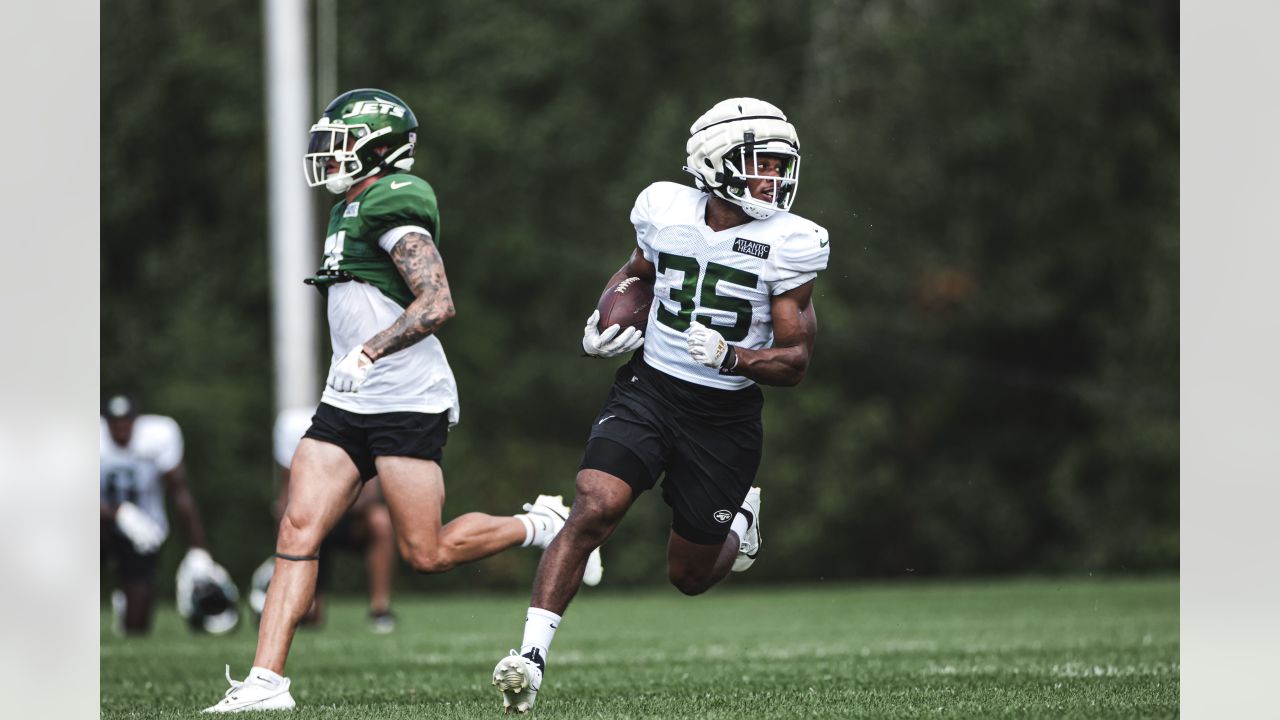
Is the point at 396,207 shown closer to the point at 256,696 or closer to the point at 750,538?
the point at 256,696

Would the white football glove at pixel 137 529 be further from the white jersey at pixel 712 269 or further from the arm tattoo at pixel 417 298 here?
the white jersey at pixel 712 269

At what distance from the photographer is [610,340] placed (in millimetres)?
5184

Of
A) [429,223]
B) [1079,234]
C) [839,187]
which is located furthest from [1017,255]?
[429,223]

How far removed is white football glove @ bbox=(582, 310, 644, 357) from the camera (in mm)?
5164

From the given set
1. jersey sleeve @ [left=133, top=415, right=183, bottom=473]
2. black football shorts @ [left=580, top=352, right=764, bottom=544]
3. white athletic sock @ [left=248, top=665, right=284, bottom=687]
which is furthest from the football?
jersey sleeve @ [left=133, top=415, right=183, bottom=473]

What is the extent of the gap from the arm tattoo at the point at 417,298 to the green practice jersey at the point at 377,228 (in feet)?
0.28

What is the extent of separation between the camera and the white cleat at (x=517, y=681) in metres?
4.75

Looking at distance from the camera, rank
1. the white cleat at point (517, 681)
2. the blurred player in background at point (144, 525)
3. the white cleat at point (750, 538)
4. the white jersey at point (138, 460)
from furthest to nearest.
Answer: the white jersey at point (138, 460), the blurred player in background at point (144, 525), the white cleat at point (750, 538), the white cleat at point (517, 681)

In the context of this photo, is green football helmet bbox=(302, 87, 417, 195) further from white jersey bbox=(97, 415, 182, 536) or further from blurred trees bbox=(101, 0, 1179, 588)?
blurred trees bbox=(101, 0, 1179, 588)

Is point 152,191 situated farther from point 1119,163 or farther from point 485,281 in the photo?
point 1119,163

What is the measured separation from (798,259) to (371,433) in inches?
56.5

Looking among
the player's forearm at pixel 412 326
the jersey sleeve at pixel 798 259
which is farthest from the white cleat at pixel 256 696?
the jersey sleeve at pixel 798 259

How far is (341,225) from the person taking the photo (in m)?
5.43

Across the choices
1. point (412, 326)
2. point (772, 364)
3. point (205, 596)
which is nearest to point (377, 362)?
point (412, 326)
